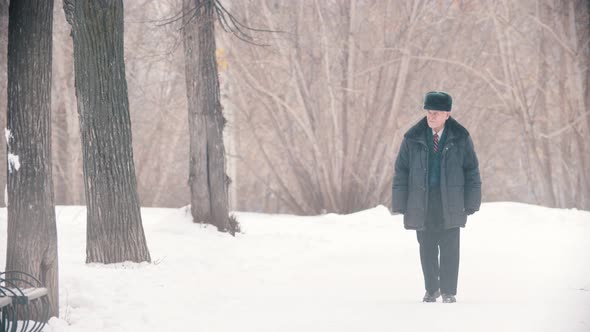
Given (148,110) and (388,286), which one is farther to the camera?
(148,110)

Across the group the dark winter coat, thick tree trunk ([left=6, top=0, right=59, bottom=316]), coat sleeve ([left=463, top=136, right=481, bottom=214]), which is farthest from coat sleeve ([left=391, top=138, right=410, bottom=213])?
thick tree trunk ([left=6, top=0, right=59, bottom=316])

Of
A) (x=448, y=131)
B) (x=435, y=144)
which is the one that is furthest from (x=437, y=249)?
(x=448, y=131)

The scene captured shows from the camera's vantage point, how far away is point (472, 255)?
12344 mm

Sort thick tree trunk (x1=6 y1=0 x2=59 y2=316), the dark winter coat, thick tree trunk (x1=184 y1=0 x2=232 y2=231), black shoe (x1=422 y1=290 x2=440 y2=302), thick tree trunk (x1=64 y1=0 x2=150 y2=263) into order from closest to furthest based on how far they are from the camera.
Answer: thick tree trunk (x1=6 y1=0 x2=59 y2=316) < the dark winter coat < black shoe (x1=422 y1=290 x2=440 y2=302) < thick tree trunk (x1=64 y1=0 x2=150 y2=263) < thick tree trunk (x1=184 y1=0 x2=232 y2=231)

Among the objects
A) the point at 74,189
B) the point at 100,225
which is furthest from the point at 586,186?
the point at 100,225

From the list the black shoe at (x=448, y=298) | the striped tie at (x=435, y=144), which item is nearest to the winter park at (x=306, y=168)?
the striped tie at (x=435, y=144)

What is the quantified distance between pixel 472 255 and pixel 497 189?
58.0 feet

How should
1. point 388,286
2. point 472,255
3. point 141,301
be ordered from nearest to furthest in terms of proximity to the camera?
point 141,301, point 388,286, point 472,255

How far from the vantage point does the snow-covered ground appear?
6941 millimetres

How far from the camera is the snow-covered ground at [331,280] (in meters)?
6.94

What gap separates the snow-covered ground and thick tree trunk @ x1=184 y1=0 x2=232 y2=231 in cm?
40

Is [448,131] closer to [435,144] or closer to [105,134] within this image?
[435,144]

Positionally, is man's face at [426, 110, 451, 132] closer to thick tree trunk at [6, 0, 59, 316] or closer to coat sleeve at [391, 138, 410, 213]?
coat sleeve at [391, 138, 410, 213]

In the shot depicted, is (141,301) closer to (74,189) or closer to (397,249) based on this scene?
(397,249)
